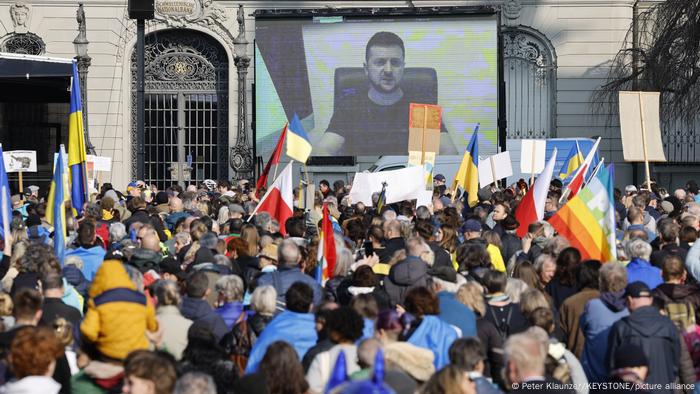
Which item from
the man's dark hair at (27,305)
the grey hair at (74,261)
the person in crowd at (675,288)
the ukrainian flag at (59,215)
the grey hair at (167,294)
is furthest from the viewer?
the ukrainian flag at (59,215)

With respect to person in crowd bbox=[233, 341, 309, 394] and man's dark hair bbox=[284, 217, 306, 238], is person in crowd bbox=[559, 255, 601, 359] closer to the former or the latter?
person in crowd bbox=[233, 341, 309, 394]

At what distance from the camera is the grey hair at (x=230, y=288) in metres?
9.37

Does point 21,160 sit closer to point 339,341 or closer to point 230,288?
point 230,288

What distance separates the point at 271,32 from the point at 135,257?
17757 millimetres

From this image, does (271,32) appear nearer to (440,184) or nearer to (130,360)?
(440,184)

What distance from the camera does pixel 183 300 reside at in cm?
930

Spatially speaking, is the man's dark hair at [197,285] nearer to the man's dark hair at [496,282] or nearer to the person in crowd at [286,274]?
the person in crowd at [286,274]

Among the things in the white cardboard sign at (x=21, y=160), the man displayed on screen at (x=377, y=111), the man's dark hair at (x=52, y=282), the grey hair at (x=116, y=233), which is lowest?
the man's dark hair at (x=52, y=282)

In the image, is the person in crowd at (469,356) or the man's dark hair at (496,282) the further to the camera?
the man's dark hair at (496,282)

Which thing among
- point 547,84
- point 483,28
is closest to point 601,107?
point 547,84

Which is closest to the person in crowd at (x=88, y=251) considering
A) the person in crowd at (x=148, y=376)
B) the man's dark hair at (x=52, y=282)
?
the man's dark hair at (x=52, y=282)

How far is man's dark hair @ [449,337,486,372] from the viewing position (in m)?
7.36

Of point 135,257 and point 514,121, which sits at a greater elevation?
point 514,121

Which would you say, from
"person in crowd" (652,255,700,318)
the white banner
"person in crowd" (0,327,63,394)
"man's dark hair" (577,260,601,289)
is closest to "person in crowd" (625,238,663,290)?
"person in crowd" (652,255,700,318)
